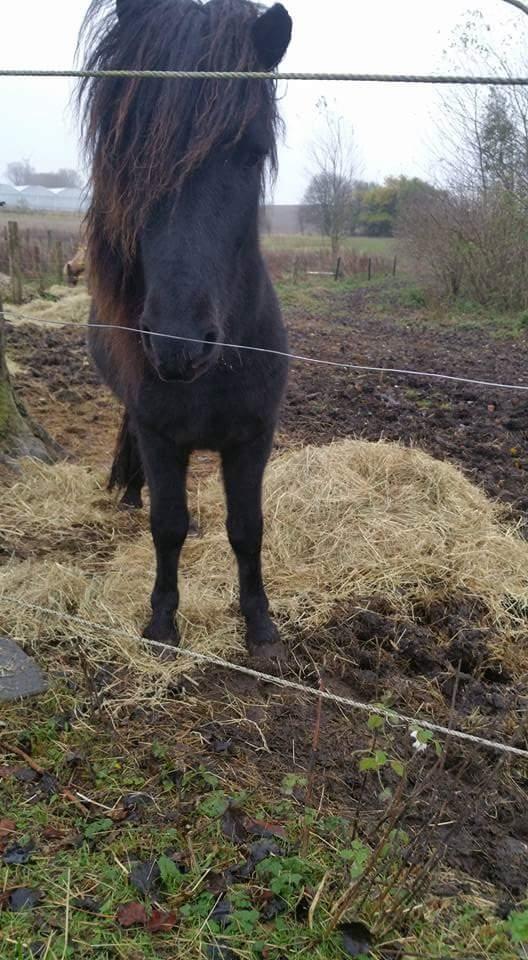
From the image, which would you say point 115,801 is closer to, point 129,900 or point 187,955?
point 129,900

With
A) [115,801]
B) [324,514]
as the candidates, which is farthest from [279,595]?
[115,801]

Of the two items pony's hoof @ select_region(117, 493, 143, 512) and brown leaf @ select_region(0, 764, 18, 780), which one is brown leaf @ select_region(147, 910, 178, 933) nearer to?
brown leaf @ select_region(0, 764, 18, 780)

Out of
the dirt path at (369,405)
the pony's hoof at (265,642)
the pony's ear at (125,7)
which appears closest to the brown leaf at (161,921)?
the pony's hoof at (265,642)

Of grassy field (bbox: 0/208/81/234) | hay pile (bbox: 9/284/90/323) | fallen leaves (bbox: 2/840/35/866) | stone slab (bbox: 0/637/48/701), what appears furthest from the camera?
grassy field (bbox: 0/208/81/234)

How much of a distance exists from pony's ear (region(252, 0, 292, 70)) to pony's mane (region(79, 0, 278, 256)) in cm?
4

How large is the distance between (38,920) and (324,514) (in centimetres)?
261

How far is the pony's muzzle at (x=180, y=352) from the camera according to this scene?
6.33 ft

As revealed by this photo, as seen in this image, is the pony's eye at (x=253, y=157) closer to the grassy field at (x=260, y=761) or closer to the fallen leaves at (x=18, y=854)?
the grassy field at (x=260, y=761)

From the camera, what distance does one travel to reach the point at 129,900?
1.73 m

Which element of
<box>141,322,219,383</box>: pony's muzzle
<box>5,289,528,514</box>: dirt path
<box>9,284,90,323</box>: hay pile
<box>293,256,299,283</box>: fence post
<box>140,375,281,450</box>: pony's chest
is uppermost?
<box>293,256,299,283</box>: fence post

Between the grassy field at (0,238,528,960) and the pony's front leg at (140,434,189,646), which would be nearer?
the grassy field at (0,238,528,960)

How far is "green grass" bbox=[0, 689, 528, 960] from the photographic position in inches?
63.3

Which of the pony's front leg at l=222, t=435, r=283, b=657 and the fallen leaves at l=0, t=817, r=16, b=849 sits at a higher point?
the pony's front leg at l=222, t=435, r=283, b=657

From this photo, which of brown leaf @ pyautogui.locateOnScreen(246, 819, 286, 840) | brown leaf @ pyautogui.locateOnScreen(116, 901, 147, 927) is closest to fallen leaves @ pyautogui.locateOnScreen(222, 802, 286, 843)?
brown leaf @ pyautogui.locateOnScreen(246, 819, 286, 840)
